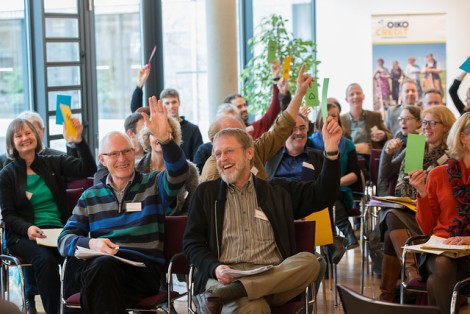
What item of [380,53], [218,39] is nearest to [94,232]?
[218,39]

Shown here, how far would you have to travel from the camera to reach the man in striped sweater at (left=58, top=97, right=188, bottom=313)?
14.9 feet

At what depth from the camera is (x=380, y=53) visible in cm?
1334

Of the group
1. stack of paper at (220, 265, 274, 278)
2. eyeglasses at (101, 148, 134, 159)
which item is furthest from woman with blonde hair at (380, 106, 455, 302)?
eyeglasses at (101, 148, 134, 159)

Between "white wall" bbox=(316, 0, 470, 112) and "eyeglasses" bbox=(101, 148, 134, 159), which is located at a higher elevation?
"white wall" bbox=(316, 0, 470, 112)

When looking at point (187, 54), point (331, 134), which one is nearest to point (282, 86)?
point (331, 134)

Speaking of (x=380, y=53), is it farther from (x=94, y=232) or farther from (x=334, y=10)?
(x=94, y=232)

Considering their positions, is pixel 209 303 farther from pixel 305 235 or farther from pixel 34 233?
pixel 34 233

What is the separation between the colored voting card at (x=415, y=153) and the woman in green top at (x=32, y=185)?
2322 millimetres

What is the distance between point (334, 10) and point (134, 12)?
4.18 m

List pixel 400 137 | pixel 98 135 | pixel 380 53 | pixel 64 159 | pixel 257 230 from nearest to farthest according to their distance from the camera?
pixel 257 230, pixel 64 159, pixel 400 137, pixel 98 135, pixel 380 53

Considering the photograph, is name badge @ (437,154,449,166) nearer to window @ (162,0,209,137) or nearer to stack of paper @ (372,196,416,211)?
stack of paper @ (372,196,416,211)

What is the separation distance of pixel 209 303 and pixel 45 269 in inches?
74.3

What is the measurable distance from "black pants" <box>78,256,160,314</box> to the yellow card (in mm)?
1226

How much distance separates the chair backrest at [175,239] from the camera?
4.80 m
